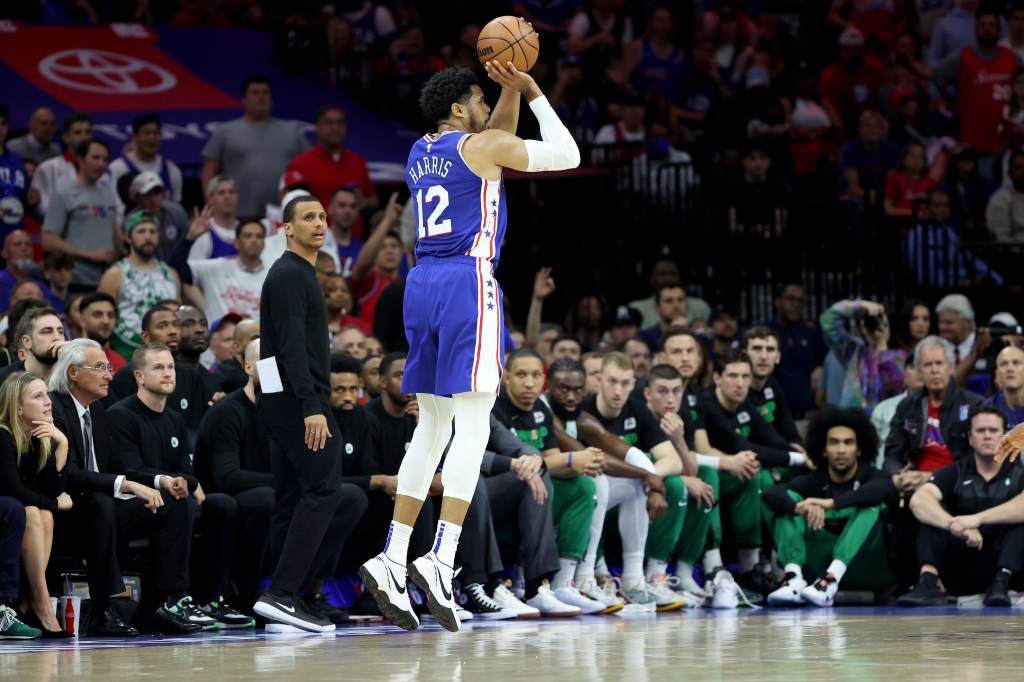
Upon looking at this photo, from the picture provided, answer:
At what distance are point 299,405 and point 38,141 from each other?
6.59 metres

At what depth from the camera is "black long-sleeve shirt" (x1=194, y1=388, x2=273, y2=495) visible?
31.4 feet

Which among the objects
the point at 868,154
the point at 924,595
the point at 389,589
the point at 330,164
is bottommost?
the point at 924,595

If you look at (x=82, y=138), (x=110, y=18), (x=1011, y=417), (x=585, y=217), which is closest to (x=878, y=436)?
(x=1011, y=417)

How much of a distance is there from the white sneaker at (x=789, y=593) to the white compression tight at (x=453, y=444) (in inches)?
150

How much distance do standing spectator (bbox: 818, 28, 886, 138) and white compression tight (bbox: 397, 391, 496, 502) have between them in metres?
11.4

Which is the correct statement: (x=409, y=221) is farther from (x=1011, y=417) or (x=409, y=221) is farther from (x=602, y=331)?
(x=1011, y=417)

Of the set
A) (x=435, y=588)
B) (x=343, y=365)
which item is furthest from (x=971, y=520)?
Result: (x=435, y=588)

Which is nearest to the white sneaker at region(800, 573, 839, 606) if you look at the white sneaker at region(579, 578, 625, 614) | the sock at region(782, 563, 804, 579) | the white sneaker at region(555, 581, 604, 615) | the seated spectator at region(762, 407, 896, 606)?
the seated spectator at region(762, 407, 896, 606)

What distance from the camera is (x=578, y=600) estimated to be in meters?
10.3

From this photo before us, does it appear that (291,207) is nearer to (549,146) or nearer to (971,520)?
(549,146)

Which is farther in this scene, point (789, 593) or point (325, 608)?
point (789, 593)

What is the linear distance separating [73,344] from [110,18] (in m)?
9.36

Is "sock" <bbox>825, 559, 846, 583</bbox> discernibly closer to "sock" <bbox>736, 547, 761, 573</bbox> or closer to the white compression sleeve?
"sock" <bbox>736, 547, 761, 573</bbox>

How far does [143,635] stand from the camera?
8.84 m
